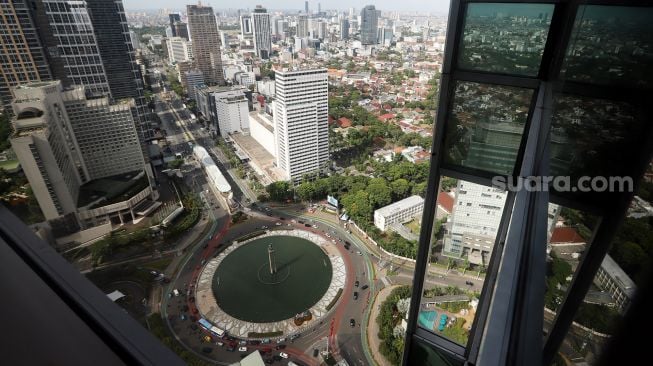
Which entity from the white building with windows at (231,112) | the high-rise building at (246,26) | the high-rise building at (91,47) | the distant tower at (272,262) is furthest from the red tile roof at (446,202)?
the high-rise building at (246,26)

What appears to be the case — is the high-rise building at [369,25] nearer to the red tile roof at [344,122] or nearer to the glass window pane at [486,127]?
the red tile roof at [344,122]

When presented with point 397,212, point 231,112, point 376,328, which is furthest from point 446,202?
point 231,112

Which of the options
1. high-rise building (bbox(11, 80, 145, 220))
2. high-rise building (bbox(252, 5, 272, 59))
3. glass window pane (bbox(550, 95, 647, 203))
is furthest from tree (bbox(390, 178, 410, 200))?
high-rise building (bbox(252, 5, 272, 59))

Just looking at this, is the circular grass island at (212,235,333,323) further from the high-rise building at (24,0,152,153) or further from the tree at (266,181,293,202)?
the high-rise building at (24,0,152,153)

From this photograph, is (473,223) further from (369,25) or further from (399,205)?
(369,25)

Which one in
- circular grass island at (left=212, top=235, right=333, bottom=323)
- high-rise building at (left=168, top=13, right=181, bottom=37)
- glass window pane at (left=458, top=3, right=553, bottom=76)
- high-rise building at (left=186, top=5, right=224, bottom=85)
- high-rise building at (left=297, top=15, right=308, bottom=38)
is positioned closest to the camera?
glass window pane at (left=458, top=3, right=553, bottom=76)

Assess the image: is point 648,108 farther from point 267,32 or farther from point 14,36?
point 267,32
